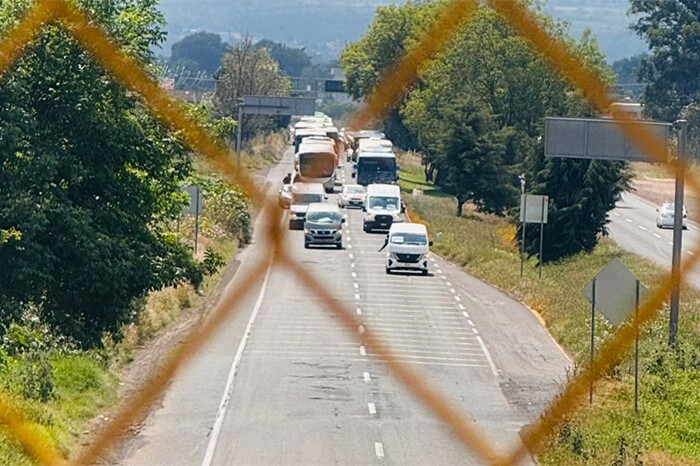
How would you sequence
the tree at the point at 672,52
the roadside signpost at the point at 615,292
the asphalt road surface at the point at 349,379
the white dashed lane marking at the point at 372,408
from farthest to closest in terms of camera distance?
the tree at the point at 672,52 < the white dashed lane marking at the point at 372,408 < the asphalt road surface at the point at 349,379 < the roadside signpost at the point at 615,292

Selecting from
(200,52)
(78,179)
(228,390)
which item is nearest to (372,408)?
(228,390)

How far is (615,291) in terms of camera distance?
851 centimetres

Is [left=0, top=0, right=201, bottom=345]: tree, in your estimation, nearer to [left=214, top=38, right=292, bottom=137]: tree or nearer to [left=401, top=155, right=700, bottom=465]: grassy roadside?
[left=214, top=38, right=292, bottom=137]: tree

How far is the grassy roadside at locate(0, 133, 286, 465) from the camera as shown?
263 inches

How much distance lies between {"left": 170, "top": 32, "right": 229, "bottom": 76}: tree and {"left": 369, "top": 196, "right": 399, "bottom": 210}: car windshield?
306 inches

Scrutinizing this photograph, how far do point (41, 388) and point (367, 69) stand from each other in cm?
597

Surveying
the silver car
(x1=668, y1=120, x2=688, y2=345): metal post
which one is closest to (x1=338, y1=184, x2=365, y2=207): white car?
the silver car

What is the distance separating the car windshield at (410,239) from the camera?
21.5 metres

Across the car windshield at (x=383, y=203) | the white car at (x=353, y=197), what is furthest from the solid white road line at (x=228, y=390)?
the white car at (x=353, y=197)

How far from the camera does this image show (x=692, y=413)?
890 centimetres

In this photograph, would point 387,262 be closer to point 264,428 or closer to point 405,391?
point 405,391

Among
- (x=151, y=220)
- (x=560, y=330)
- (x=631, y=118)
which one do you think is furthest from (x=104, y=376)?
(x=631, y=118)

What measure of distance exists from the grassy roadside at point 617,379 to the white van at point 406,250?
0.80 m

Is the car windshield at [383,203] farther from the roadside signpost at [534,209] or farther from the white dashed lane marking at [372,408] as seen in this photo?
the white dashed lane marking at [372,408]
